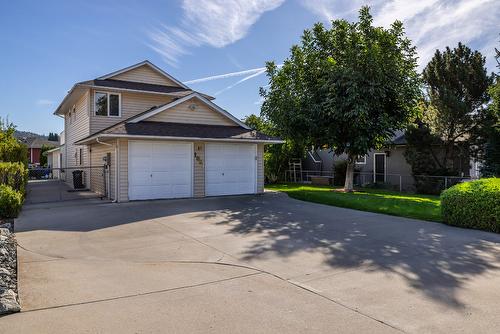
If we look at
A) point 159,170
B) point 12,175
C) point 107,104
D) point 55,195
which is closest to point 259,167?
point 159,170

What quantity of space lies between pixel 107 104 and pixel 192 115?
4858mm

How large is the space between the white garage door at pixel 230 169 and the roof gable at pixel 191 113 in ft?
5.35

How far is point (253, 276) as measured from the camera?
5672mm

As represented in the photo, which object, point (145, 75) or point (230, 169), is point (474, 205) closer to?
point (230, 169)

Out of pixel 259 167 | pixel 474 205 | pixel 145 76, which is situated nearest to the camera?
pixel 474 205

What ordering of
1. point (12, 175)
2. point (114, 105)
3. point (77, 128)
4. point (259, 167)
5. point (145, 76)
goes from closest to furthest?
point (12, 175) → point (259, 167) → point (114, 105) → point (145, 76) → point (77, 128)

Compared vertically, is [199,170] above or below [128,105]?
below

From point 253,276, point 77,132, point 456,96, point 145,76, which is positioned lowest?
point 253,276

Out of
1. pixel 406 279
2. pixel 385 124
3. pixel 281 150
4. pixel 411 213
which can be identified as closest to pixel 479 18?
pixel 385 124

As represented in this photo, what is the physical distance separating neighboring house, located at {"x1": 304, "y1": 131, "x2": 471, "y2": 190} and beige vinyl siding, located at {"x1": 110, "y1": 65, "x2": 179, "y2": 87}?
10.7 meters

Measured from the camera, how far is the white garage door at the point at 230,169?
15.6m

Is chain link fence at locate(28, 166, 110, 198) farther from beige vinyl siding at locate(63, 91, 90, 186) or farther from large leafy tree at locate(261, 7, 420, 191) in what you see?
large leafy tree at locate(261, 7, 420, 191)

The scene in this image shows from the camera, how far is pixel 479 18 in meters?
13.4

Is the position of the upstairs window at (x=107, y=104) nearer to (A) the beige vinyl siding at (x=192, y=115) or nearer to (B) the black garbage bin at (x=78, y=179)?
(A) the beige vinyl siding at (x=192, y=115)
